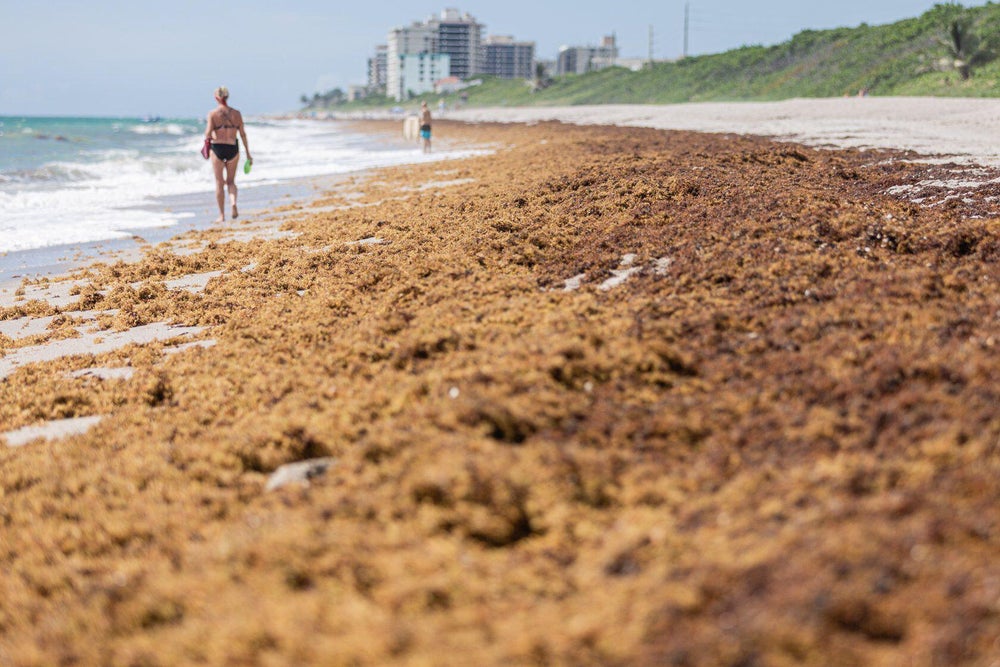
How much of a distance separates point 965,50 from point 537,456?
44.5 meters

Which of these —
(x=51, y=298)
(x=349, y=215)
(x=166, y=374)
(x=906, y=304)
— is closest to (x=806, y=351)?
(x=906, y=304)

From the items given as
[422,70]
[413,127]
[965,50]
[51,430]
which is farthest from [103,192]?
[422,70]

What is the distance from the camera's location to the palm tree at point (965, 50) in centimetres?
3741

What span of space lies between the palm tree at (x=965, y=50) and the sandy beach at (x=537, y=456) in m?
37.2

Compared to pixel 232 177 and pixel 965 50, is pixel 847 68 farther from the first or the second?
pixel 232 177

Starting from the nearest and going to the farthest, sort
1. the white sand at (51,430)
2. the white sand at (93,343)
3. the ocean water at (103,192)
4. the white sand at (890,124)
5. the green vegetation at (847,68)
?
the white sand at (51,430) < the white sand at (93,343) < the ocean water at (103,192) < the white sand at (890,124) < the green vegetation at (847,68)

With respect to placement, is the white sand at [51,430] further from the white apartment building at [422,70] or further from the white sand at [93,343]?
the white apartment building at [422,70]

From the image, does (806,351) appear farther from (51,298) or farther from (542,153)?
(542,153)

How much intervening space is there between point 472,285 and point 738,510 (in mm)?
3749

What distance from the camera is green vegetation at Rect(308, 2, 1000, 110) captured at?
1507 inches

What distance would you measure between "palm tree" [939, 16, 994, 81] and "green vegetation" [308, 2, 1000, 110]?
0.04 m

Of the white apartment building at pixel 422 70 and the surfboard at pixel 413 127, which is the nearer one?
the surfboard at pixel 413 127

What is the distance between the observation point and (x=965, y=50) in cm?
3822

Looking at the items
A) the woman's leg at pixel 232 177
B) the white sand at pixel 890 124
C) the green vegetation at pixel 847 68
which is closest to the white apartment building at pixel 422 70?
the green vegetation at pixel 847 68
